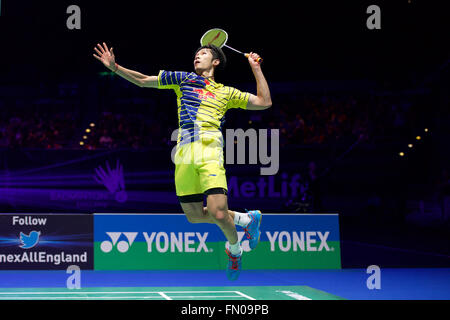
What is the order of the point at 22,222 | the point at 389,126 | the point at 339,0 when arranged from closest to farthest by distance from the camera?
the point at 22,222, the point at 389,126, the point at 339,0

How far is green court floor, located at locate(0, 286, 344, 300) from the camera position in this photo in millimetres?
6363

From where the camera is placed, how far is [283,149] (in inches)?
521

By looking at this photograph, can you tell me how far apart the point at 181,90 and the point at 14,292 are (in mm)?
3134

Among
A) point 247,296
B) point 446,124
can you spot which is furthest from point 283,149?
point 247,296

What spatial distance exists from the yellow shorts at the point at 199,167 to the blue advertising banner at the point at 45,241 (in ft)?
14.9

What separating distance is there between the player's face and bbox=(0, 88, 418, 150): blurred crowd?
9.65 meters

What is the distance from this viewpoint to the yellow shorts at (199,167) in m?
5.18

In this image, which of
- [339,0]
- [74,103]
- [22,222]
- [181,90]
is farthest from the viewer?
[74,103]

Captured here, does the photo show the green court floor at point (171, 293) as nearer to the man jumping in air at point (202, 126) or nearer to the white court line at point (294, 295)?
the white court line at point (294, 295)

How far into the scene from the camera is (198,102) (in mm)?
5348

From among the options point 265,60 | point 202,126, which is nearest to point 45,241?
point 202,126

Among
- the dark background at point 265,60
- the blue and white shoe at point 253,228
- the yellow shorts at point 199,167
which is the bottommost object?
the blue and white shoe at point 253,228

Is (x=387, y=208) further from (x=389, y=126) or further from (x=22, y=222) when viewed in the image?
(x=22, y=222)

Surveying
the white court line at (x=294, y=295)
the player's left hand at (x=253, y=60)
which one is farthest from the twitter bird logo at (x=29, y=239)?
the player's left hand at (x=253, y=60)
